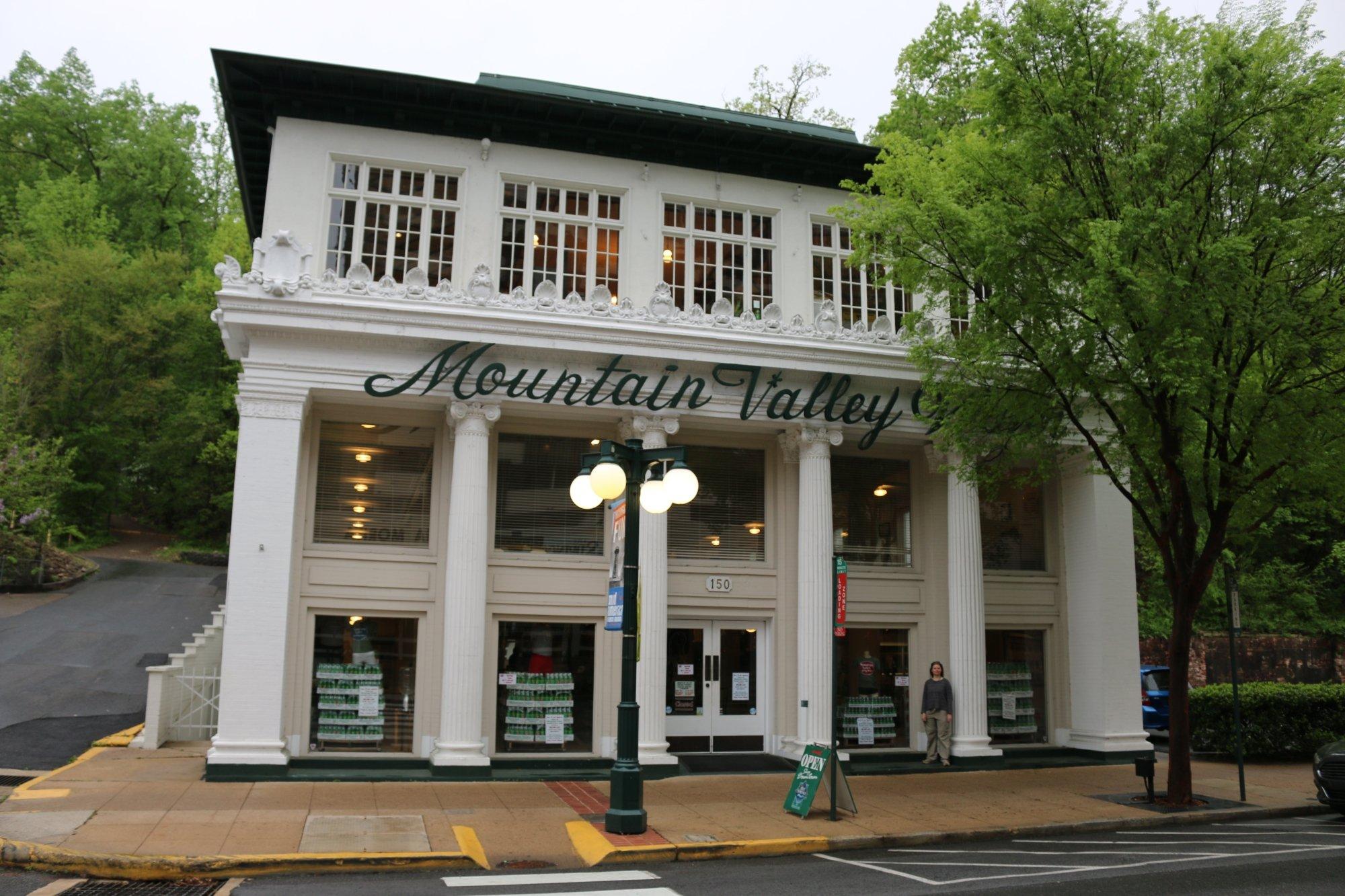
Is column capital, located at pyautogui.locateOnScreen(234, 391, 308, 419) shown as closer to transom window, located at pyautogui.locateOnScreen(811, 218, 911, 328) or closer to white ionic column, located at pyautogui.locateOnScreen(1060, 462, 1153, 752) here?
transom window, located at pyautogui.locateOnScreen(811, 218, 911, 328)

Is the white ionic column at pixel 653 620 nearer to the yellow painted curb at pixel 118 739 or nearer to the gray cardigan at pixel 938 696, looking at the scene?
the gray cardigan at pixel 938 696

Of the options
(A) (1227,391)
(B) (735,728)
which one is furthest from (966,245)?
(B) (735,728)

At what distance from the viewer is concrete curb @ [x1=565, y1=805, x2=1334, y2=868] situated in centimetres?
1102

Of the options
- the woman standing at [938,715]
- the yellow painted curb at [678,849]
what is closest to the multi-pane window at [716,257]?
the woman standing at [938,715]

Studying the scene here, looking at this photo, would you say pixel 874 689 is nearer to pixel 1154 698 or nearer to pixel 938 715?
pixel 938 715

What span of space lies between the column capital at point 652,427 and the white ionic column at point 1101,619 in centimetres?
927

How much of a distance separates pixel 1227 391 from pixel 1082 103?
15.3 ft

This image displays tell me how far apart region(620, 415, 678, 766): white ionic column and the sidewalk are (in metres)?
0.86

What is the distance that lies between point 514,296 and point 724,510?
5.95m

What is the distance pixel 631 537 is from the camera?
12.0m

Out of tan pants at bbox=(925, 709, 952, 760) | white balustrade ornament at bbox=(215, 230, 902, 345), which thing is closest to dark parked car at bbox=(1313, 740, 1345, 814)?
tan pants at bbox=(925, 709, 952, 760)

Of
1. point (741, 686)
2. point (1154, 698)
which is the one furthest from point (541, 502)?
point (1154, 698)

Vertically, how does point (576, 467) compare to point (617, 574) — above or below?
above

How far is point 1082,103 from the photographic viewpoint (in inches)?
570
